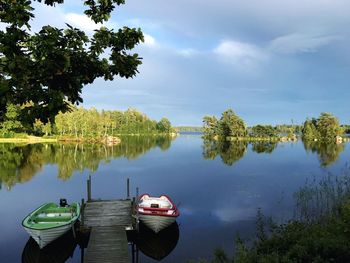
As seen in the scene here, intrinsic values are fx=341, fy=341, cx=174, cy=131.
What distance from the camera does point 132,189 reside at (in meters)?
43.9

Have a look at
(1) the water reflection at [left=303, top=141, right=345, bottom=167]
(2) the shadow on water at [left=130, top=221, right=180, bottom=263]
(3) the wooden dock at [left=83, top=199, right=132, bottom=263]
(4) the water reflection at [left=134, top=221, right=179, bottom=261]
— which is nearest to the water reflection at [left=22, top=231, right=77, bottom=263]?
(3) the wooden dock at [left=83, top=199, right=132, bottom=263]

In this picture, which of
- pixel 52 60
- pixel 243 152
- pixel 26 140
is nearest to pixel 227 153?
pixel 243 152

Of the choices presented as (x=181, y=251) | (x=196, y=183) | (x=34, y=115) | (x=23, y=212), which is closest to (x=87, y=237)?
(x=181, y=251)

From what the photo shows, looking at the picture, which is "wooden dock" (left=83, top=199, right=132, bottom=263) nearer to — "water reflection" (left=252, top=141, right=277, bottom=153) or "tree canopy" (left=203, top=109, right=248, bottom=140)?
"water reflection" (left=252, top=141, right=277, bottom=153)

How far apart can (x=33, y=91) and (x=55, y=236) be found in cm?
1619

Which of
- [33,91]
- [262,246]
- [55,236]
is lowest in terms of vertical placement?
[55,236]

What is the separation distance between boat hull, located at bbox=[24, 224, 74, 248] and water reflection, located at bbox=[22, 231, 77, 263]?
31.3 inches

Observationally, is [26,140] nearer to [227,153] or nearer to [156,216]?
[227,153]

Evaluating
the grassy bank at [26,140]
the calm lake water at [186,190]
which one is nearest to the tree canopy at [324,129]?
the calm lake water at [186,190]

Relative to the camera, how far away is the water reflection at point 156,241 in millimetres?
21875

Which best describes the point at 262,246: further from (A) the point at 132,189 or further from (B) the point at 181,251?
(A) the point at 132,189

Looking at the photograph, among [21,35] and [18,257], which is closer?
[21,35]

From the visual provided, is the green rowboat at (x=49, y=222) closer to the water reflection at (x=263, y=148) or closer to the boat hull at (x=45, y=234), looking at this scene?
the boat hull at (x=45, y=234)

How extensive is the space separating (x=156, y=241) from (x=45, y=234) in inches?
291
